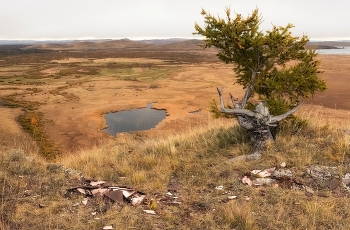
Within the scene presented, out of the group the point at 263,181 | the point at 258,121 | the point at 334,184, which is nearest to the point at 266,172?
the point at 263,181

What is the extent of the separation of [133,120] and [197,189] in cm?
1545

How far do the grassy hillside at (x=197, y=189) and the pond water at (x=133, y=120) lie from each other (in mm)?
10696

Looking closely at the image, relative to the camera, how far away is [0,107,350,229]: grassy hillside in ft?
14.3

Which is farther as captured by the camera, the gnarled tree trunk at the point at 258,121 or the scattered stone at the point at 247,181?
the gnarled tree trunk at the point at 258,121

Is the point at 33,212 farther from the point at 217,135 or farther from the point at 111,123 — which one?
the point at 111,123

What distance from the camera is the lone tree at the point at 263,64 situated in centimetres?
722

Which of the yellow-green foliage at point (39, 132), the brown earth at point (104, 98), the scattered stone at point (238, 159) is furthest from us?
the brown earth at point (104, 98)

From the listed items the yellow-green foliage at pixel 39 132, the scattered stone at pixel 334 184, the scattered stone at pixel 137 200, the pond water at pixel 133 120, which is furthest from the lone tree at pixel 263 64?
the pond water at pixel 133 120

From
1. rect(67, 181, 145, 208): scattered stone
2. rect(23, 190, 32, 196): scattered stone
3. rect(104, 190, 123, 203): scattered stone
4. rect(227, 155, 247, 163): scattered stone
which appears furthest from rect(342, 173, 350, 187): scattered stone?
rect(23, 190, 32, 196): scattered stone

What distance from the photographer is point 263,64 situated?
7953 millimetres

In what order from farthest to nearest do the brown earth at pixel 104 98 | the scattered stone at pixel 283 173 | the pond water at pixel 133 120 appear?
the pond water at pixel 133 120 < the brown earth at pixel 104 98 < the scattered stone at pixel 283 173

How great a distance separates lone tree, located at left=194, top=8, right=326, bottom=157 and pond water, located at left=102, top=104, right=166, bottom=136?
11.6 metres

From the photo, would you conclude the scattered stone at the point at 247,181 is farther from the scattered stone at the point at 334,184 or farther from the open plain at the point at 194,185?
the scattered stone at the point at 334,184

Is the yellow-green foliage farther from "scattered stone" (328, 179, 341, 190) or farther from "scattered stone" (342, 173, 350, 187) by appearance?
"scattered stone" (342, 173, 350, 187)
